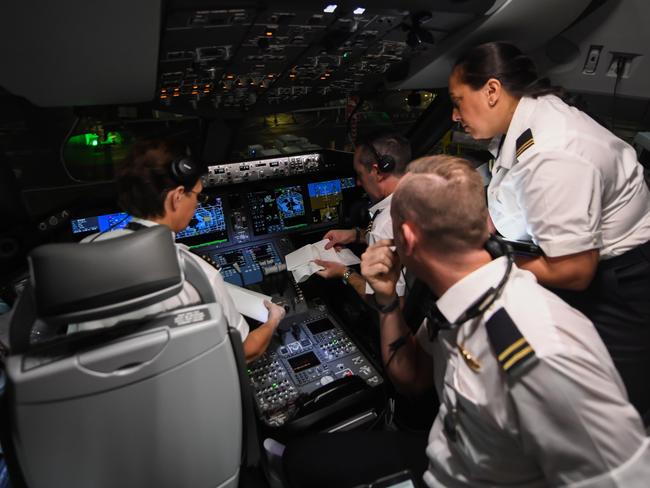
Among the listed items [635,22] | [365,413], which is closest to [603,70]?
[635,22]

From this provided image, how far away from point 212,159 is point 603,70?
2303 mm

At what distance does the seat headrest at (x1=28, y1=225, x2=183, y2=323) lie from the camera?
734mm

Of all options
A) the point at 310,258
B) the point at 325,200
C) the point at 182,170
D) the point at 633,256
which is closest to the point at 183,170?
the point at 182,170

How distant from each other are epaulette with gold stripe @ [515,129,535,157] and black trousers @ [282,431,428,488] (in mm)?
1057

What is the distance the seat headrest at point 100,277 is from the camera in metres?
0.73

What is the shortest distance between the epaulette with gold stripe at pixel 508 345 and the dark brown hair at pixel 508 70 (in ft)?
3.19

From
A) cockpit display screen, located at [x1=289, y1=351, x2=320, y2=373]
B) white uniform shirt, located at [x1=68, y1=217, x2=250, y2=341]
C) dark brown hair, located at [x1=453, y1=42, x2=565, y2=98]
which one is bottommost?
cockpit display screen, located at [x1=289, y1=351, x2=320, y2=373]

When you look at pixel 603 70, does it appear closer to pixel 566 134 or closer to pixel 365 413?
pixel 566 134

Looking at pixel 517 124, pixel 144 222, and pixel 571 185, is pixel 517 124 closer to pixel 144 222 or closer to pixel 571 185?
pixel 571 185

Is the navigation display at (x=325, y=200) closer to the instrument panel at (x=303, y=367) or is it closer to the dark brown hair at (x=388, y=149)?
the dark brown hair at (x=388, y=149)

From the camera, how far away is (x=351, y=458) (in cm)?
133

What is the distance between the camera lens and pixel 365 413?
5.62ft

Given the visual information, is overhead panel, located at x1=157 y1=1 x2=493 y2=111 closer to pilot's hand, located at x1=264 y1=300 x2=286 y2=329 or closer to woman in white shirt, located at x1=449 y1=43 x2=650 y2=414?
woman in white shirt, located at x1=449 y1=43 x2=650 y2=414

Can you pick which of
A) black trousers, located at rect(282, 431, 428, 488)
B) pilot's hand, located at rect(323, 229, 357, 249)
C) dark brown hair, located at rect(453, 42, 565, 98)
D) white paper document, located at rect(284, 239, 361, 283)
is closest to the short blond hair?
dark brown hair, located at rect(453, 42, 565, 98)
